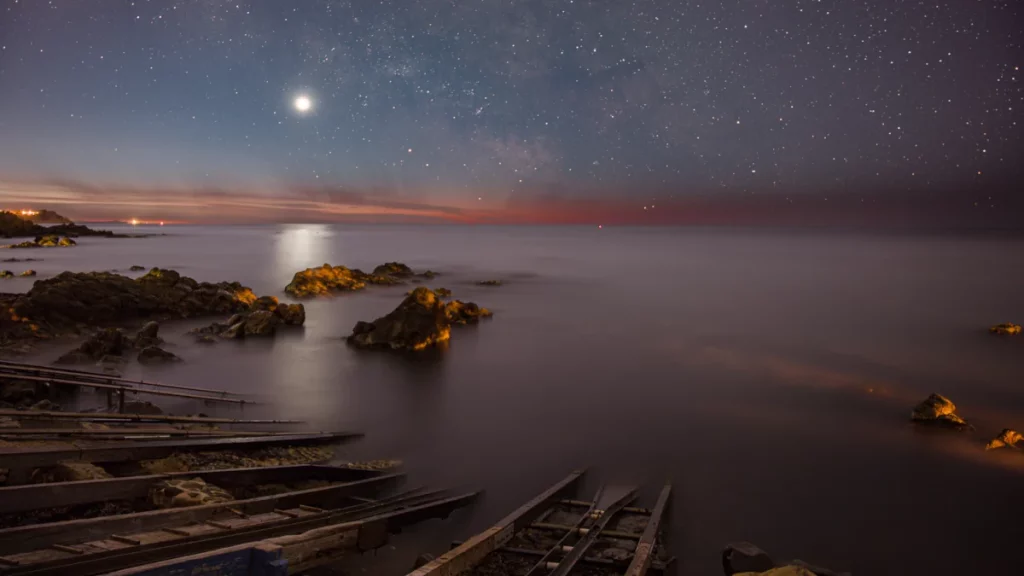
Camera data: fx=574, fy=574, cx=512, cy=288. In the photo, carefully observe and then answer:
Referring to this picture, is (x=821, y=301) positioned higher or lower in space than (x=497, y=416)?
higher

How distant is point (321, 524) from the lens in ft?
21.4

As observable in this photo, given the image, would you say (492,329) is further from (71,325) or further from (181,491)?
(181,491)

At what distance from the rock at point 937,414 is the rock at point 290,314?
76.7ft

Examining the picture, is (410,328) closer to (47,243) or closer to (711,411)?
(711,411)

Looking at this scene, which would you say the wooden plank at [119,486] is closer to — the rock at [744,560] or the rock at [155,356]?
the rock at [744,560]

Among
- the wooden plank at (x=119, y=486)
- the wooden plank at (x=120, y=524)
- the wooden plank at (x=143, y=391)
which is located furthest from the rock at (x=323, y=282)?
the wooden plank at (x=120, y=524)

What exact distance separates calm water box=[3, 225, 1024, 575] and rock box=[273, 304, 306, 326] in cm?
75

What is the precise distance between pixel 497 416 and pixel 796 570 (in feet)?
36.1

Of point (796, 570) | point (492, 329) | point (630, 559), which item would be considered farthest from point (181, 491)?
point (492, 329)

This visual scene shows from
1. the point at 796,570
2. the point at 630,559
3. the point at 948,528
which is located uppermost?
the point at 796,570

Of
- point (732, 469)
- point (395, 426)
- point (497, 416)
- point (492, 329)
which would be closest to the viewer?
point (732, 469)

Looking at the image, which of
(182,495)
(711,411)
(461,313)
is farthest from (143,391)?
(461,313)

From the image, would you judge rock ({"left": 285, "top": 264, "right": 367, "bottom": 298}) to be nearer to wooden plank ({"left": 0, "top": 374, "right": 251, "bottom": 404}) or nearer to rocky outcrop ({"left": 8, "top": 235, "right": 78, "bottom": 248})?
wooden plank ({"left": 0, "top": 374, "right": 251, "bottom": 404})

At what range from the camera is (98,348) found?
60.2ft
